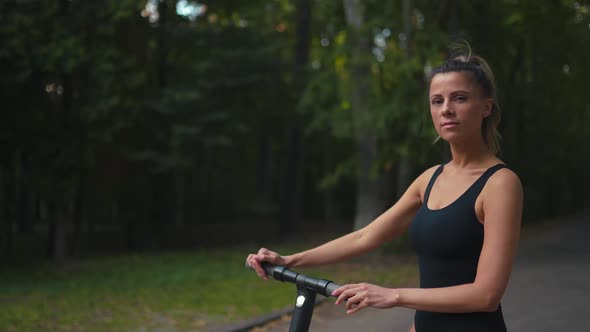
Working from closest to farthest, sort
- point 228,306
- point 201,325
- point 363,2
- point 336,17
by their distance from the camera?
point 201,325 → point 228,306 → point 363,2 → point 336,17

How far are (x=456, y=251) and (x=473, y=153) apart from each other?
34cm

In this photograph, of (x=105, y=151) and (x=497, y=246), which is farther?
(x=105, y=151)

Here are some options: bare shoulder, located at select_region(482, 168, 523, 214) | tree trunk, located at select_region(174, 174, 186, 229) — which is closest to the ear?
bare shoulder, located at select_region(482, 168, 523, 214)

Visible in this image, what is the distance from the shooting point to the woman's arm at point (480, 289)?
2.04m

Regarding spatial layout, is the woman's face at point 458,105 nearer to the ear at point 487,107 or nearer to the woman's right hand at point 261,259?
the ear at point 487,107

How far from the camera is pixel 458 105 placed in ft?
7.31

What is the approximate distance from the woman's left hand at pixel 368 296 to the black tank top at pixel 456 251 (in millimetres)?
265

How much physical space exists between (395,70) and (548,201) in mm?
21732

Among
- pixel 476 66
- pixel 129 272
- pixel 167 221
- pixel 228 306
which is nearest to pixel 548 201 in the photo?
pixel 167 221

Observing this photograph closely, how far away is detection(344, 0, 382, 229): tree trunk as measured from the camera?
47.3 ft

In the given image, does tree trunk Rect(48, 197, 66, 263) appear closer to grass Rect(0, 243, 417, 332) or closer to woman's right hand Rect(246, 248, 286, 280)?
grass Rect(0, 243, 417, 332)

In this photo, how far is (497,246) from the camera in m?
2.05

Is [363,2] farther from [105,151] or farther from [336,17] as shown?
[105,151]

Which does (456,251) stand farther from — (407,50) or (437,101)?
(407,50)
